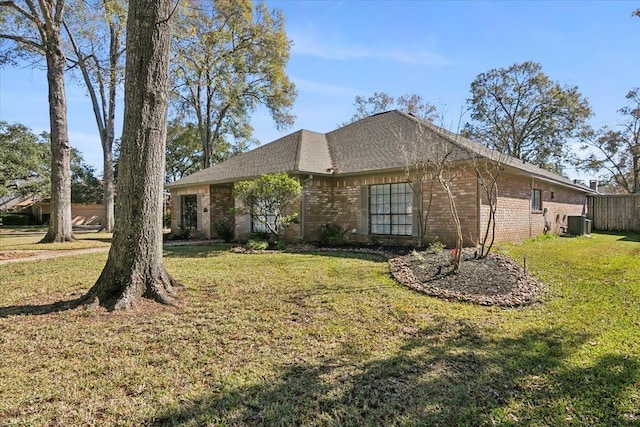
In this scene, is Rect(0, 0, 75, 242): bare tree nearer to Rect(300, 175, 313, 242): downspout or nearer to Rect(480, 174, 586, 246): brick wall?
Rect(300, 175, 313, 242): downspout

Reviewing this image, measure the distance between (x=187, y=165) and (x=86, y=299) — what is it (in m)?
33.9

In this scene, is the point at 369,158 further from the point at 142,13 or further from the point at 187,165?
the point at 187,165

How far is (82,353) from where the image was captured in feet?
11.4

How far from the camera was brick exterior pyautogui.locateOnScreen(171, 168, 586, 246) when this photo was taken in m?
10.1

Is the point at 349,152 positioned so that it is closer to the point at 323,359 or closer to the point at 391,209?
the point at 391,209

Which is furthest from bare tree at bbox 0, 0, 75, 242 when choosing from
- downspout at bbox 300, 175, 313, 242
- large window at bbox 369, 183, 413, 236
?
large window at bbox 369, 183, 413, 236

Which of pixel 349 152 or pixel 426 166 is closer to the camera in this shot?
pixel 426 166

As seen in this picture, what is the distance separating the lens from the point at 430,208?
35.2 feet

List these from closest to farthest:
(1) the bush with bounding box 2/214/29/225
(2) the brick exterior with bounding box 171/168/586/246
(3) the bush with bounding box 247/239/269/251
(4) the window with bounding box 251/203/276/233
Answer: (2) the brick exterior with bounding box 171/168/586/246, (3) the bush with bounding box 247/239/269/251, (4) the window with bounding box 251/203/276/233, (1) the bush with bounding box 2/214/29/225

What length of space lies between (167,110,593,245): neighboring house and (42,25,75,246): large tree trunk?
4.57 metres

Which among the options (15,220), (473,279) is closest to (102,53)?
(473,279)

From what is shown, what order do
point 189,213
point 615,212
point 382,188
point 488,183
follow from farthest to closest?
point 615,212 < point 189,213 < point 382,188 < point 488,183

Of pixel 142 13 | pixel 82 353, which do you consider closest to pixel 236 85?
pixel 142 13

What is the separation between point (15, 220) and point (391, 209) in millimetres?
35110
